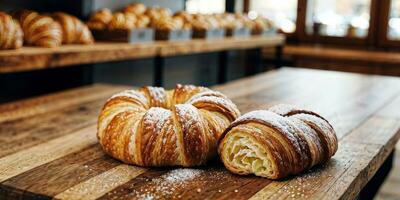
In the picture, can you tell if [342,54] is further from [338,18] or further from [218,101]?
[218,101]

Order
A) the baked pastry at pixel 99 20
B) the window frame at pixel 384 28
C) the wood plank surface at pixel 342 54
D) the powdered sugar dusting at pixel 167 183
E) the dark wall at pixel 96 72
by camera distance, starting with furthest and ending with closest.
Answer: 1. the window frame at pixel 384 28
2. the wood plank surface at pixel 342 54
3. the baked pastry at pixel 99 20
4. the dark wall at pixel 96 72
5. the powdered sugar dusting at pixel 167 183

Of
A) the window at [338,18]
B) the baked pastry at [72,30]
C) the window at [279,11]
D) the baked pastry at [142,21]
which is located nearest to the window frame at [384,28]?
the window at [338,18]

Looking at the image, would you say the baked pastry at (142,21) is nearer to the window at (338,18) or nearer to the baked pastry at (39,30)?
the baked pastry at (39,30)

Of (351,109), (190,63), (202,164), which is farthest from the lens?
(190,63)

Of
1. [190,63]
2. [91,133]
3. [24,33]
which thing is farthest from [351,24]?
[91,133]

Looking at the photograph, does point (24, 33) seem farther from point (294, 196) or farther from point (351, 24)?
point (351, 24)

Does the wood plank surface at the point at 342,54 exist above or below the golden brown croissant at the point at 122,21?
below
